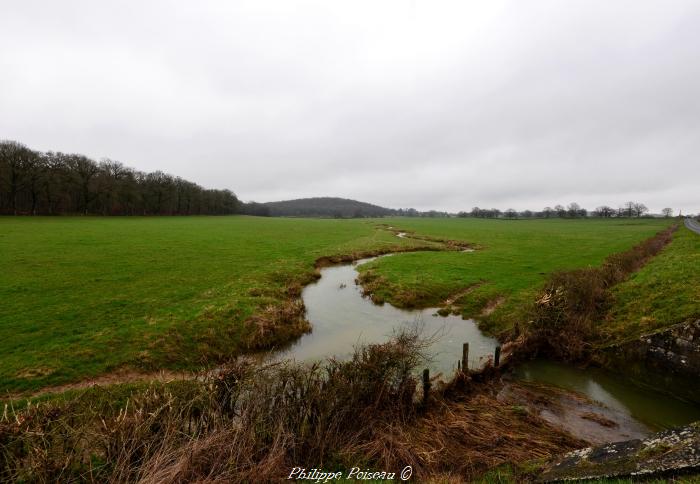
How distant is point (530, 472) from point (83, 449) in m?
8.99

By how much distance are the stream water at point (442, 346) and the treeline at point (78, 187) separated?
90.2 meters

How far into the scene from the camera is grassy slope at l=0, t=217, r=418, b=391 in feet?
38.5

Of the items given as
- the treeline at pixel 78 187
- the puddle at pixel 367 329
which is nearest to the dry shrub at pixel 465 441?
the puddle at pixel 367 329

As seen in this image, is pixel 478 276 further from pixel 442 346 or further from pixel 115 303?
pixel 115 303

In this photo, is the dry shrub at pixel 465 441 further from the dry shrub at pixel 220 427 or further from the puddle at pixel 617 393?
the puddle at pixel 617 393

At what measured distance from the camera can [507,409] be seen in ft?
31.7

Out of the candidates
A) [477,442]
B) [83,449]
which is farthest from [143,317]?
[477,442]

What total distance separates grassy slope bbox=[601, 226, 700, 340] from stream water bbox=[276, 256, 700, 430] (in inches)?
124

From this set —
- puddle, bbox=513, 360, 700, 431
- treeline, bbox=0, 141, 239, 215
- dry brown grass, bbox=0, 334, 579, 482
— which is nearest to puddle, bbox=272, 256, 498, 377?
puddle, bbox=513, 360, 700, 431

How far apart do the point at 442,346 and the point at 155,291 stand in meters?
18.4

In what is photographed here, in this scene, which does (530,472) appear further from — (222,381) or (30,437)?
(30,437)

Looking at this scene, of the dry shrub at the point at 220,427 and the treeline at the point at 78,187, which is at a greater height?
the treeline at the point at 78,187

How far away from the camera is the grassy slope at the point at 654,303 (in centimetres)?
1314

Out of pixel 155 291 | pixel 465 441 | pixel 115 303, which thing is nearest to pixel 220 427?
pixel 465 441
